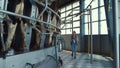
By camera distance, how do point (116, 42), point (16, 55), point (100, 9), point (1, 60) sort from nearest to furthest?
point (116, 42), point (1, 60), point (16, 55), point (100, 9)

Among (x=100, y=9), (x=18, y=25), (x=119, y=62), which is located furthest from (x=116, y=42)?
(x=100, y=9)

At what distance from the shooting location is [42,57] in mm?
2352

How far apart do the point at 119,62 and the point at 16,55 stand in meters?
0.81

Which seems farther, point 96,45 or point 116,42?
point 96,45

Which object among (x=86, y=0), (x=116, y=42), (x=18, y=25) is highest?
(x=86, y=0)

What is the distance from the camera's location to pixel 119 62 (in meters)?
1.47

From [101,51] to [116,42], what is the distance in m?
8.54

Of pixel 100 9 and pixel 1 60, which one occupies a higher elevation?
pixel 100 9

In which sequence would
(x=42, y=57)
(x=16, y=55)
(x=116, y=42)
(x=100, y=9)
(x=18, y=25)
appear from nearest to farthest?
(x=116, y=42), (x=16, y=55), (x=18, y=25), (x=42, y=57), (x=100, y=9)

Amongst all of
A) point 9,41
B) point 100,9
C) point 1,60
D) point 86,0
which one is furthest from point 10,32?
point 86,0

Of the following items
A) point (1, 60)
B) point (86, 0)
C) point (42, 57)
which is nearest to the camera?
point (1, 60)

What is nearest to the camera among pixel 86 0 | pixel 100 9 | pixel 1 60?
pixel 1 60

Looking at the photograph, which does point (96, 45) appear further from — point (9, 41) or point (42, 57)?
point (9, 41)

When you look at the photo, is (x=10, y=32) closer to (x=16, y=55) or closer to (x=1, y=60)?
(x=16, y=55)
